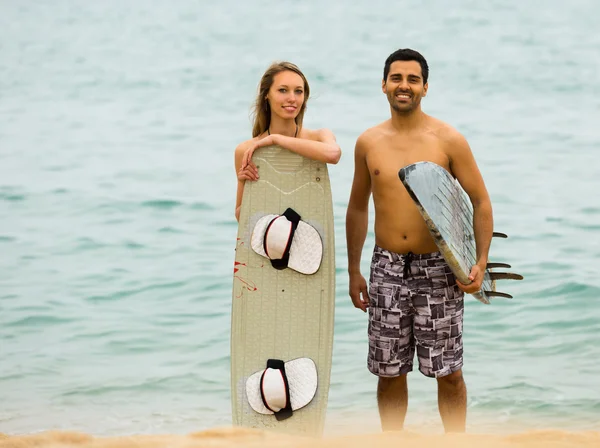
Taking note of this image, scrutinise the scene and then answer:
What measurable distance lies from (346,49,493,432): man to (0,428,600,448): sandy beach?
40 cm

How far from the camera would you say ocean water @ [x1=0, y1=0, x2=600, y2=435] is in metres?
7.13

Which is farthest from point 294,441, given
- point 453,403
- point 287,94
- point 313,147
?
point 287,94

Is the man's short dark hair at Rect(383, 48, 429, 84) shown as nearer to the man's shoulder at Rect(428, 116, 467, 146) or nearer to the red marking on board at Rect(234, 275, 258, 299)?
the man's shoulder at Rect(428, 116, 467, 146)

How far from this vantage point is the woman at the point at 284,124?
4.18 meters

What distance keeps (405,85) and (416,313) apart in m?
0.94

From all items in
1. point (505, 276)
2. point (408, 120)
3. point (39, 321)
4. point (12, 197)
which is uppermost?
point (408, 120)

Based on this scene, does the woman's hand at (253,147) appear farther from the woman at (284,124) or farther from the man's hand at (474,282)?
the man's hand at (474,282)

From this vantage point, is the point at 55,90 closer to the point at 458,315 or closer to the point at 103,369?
the point at 103,369

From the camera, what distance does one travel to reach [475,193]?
4.05 m

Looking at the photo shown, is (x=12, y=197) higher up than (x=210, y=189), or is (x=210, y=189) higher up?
(x=210, y=189)

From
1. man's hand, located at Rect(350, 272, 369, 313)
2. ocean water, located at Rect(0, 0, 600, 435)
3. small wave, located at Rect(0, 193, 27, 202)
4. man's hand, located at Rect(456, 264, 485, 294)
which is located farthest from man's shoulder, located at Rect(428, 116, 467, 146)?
small wave, located at Rect(0, 193, 27, 202)

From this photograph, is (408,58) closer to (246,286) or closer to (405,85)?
(405,85)

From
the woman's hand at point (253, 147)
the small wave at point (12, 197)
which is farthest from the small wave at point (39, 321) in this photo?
the woman's hand at point (253, 147)

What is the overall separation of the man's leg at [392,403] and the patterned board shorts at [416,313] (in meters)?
0.12
